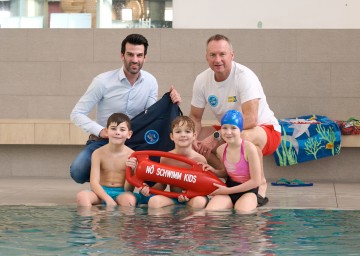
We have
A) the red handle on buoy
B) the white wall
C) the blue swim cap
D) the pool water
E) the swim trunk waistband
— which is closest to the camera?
the pool water

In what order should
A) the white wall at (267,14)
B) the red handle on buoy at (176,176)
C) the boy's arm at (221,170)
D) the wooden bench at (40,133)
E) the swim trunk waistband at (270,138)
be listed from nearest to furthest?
1. the red handle on buoy at (176,176)
2. the boy's arm at (221,170)
3. the swim trunk waistband at (270,138)
4. the wooden bench at (40,133)
5. the white wall at (267,14)

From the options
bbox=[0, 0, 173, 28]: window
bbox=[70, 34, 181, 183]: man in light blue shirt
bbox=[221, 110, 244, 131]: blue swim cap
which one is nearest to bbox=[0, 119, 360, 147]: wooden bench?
bbox=[0, 0, 173, 28]: window

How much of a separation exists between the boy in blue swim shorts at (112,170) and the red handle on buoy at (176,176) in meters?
0.15

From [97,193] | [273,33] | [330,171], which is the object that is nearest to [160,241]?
[97,193]

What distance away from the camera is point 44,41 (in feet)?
36.0

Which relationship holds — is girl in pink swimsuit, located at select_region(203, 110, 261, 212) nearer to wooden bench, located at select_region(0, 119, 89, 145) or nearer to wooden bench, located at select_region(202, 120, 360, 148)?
wooden bench, located at select_region(202, 120, 360, 148)

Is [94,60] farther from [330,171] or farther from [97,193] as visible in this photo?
[97,193]

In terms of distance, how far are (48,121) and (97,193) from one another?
133 inches

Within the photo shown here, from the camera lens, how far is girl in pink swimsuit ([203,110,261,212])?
665cm

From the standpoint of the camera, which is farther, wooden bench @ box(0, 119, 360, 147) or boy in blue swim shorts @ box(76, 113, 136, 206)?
wooden bench @ box(0, 119, 360, 147)

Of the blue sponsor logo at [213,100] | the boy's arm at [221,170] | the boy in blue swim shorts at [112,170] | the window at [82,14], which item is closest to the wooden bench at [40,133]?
the window at [82,14]

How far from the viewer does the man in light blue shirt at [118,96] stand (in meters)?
7.28

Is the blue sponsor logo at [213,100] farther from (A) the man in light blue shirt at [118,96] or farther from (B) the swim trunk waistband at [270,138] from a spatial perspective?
(B) the swim trunk waistband at [270,138]

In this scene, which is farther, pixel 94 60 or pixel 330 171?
pixel 94 60
